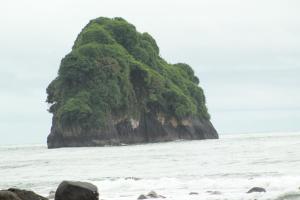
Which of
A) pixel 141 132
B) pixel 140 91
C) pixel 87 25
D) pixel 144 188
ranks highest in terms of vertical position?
pixel 87 25

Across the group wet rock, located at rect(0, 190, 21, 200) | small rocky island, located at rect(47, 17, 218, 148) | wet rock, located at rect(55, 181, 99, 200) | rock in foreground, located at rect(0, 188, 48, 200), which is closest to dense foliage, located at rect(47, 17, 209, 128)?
small rocky island, located at rect(47, 17, 218, 148)

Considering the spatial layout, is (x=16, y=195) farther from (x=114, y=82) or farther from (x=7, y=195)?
(x=114, y=82)

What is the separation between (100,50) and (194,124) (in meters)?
22.2

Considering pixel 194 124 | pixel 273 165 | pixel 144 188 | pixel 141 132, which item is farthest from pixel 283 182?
pixel 194 124

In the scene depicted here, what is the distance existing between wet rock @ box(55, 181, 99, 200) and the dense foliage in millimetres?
66020

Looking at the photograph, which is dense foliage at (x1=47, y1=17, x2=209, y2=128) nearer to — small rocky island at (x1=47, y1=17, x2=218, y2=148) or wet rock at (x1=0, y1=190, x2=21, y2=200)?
small rocky island at (x1=47, y1=17, x2=218, y2=148)

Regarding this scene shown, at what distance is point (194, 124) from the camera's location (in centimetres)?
10119

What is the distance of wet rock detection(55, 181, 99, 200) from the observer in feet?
48.2

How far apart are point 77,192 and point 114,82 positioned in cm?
6967

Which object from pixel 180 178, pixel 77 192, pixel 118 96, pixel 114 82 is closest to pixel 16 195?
pixel 77 192

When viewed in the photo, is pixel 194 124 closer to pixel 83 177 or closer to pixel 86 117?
pixel 86 117

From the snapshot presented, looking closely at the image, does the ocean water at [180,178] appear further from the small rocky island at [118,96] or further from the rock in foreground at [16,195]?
the small rocky island at [118,96]

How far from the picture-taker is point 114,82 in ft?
276

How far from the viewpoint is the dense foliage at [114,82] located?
8219cm
